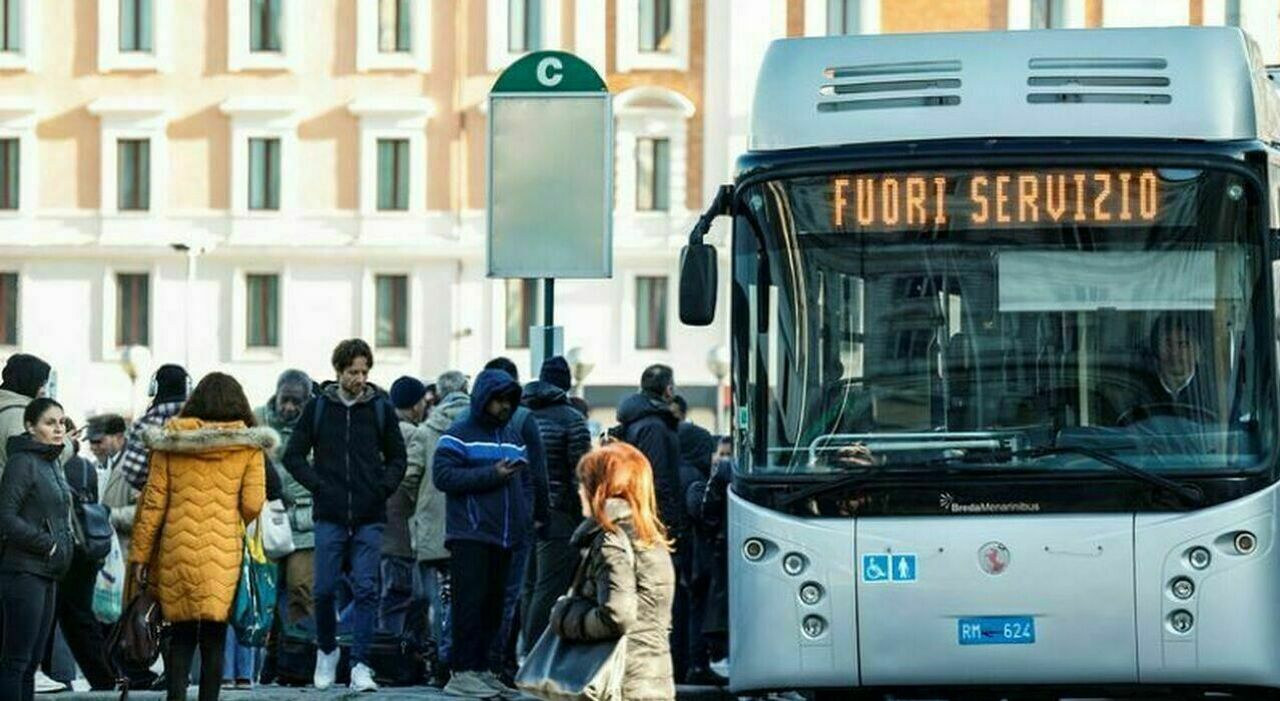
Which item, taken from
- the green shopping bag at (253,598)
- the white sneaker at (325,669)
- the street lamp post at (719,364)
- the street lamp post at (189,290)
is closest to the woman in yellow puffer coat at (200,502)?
the green shopping bag at (253,598)

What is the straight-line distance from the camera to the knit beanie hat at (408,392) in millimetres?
20261

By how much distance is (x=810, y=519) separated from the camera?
49.2ft

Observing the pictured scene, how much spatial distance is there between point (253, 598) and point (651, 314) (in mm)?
52256

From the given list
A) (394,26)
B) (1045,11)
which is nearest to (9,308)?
(394,26)

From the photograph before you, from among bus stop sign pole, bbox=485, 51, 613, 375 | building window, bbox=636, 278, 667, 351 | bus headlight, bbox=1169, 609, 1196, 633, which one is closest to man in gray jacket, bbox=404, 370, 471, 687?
bus stop sign pole, bbox=485, 51, 613, 375

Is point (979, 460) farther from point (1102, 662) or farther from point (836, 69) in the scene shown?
point (836, 69)

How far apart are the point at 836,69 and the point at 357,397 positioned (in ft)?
11.9

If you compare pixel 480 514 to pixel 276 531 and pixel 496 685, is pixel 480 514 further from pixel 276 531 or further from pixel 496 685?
pixel 276 531

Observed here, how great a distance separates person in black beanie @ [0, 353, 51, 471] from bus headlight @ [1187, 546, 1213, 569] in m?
6.01

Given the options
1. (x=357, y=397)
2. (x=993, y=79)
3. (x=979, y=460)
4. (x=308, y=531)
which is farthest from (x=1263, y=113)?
(x=308, y=531)

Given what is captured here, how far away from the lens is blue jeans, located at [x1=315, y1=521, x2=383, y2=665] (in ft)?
57.8

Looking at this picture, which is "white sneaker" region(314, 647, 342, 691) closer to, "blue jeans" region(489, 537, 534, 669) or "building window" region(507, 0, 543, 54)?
"blue jeans" region(489, 537, 534, 669)

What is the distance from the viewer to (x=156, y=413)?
58.5 feet

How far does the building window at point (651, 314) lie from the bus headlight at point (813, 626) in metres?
52.7
